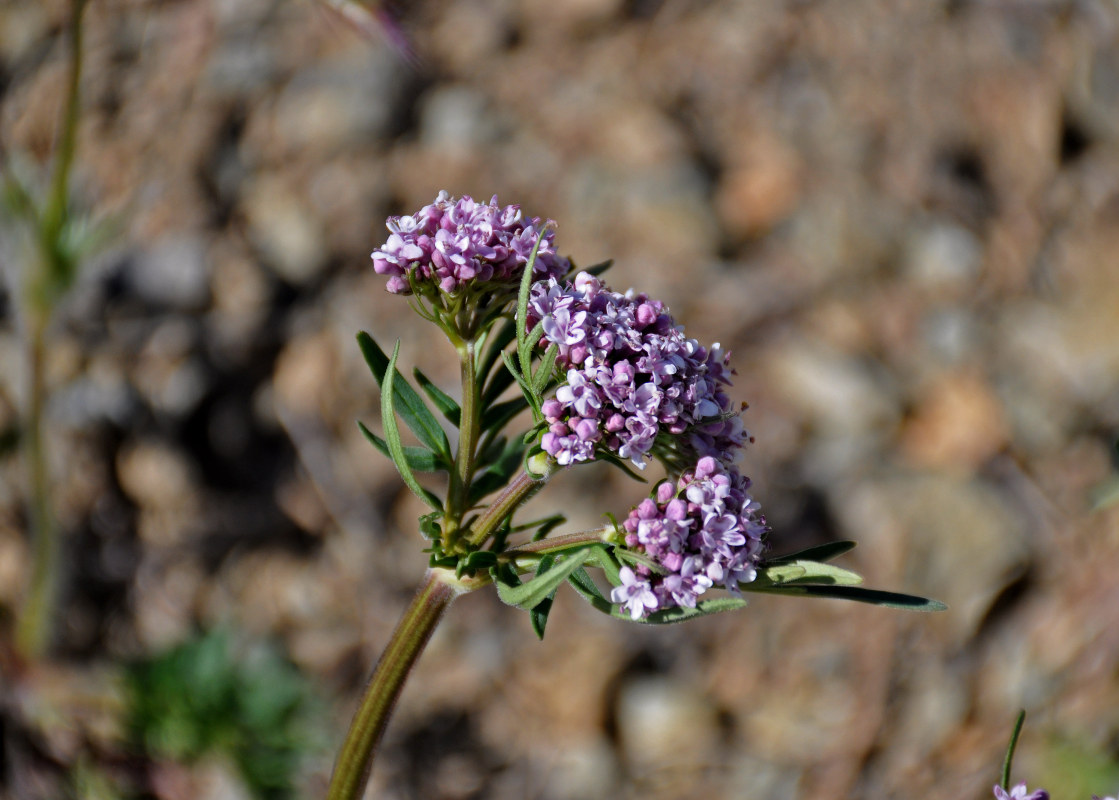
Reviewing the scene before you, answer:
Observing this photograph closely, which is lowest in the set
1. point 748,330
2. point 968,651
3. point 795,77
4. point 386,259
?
point 386,259

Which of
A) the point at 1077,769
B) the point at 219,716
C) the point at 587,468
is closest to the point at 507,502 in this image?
the point at 219,716


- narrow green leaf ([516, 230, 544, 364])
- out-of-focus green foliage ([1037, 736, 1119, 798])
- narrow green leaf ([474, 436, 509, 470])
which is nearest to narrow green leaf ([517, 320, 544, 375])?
narrow green leaf ([516, 230, 544, 364])

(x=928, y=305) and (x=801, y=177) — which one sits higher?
(x=801, y=177)

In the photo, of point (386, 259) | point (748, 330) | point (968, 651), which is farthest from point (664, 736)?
point (386, 259)

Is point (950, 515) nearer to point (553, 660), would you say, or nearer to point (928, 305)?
point (928, 305)

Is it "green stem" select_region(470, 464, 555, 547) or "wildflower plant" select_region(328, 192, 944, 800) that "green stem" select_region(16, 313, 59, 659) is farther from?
"green stem" select_region(470, 464, 555, 547)

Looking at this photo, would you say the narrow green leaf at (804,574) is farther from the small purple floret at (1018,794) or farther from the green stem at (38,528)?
the green stem at (38,528)
